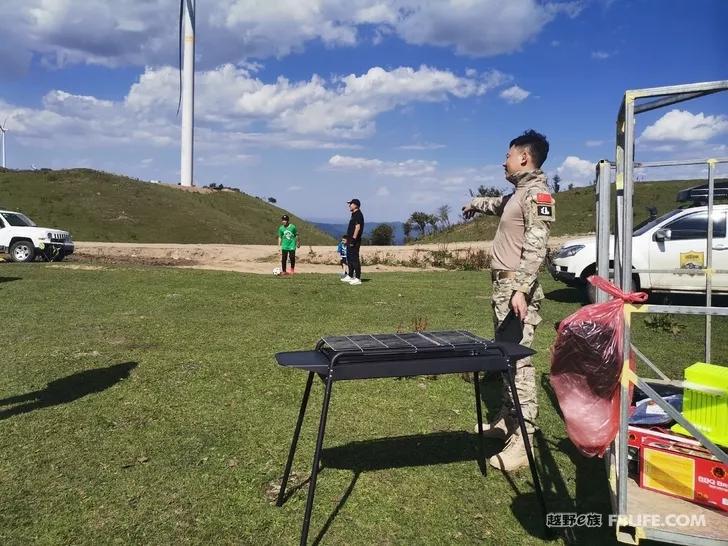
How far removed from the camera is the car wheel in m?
20.7

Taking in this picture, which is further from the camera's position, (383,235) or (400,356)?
(383,235)

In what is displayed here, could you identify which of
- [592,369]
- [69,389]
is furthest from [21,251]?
[592,369]

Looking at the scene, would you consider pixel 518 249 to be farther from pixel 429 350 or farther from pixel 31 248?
pixel 31 248

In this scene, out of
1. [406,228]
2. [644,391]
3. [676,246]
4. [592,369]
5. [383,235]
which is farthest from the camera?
[406,228]

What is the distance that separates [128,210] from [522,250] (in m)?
47.1

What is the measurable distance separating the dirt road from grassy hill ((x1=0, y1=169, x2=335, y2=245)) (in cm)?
1619

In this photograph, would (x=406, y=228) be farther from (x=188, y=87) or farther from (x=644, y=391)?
(x=644, y=391)

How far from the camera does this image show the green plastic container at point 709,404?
3205 millimetres

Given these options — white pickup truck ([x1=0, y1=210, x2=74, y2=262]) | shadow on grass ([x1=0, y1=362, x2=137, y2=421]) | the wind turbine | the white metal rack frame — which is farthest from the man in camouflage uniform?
the wind turbine

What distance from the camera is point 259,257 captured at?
945 inches

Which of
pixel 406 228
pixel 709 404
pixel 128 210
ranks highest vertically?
pixel 128 210

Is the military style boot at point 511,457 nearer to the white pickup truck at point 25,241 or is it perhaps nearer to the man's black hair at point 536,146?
the man's black hair at point 536,146

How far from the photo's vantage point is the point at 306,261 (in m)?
23.5

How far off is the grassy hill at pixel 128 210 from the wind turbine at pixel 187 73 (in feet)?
15.6
